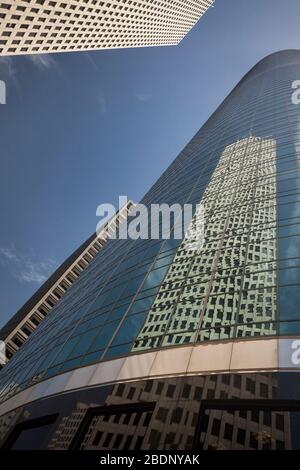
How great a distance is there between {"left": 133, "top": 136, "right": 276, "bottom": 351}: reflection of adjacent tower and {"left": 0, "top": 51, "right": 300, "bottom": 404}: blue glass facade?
0.06 m

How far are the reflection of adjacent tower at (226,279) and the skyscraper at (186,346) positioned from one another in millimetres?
80

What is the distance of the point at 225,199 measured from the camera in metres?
36.2

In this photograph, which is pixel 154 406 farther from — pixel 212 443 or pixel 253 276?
pixel 253 276

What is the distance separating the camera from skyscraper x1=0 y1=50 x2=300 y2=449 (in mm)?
15094

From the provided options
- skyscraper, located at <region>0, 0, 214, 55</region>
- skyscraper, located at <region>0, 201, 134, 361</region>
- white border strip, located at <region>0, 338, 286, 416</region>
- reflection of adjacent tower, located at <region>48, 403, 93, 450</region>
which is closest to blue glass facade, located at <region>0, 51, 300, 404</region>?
white border strip, located at <region>0, 338, 286, 416</region>

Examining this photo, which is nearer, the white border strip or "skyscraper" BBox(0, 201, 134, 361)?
the white border strip

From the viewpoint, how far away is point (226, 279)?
77.4 feet

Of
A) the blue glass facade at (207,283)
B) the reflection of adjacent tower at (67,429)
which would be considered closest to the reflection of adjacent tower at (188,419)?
the reflection of adjacent tower at (67,429)

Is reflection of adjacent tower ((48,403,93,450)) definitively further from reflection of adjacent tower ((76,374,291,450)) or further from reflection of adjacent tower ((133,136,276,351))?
reflection of adjacent tower ((133,136,276,351))

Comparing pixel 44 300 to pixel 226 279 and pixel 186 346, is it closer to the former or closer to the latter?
pixel 226 279

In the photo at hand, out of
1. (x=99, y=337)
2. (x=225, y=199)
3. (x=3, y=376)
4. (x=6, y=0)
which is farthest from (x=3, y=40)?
(x=99, y=337)

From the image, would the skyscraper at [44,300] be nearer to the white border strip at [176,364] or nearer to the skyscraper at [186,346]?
the skyscraper at [186,346]

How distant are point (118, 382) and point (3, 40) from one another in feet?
169

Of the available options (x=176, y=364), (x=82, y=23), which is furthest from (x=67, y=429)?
(x=82, y=23)
